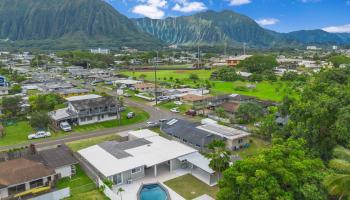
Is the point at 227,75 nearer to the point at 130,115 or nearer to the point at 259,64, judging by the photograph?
the point at 259,64

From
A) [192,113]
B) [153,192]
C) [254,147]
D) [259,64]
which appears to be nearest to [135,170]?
[153,192]

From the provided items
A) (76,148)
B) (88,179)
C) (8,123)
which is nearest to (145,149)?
(88,179)

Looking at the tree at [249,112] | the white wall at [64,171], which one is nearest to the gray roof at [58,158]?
the white wall at [64,171]

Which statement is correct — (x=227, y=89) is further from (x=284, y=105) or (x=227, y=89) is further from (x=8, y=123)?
(x=8, y=123)

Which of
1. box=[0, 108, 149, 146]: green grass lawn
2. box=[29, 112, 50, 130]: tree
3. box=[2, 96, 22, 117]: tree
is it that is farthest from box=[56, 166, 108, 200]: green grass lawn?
box=[2, 96, 22, 117]: tree

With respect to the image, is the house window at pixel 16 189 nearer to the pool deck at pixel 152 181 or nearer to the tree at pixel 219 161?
the pool deck at pixel 152 181

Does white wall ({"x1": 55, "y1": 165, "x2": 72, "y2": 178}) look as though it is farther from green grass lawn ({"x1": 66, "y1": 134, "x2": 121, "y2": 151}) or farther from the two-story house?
the two-story house
